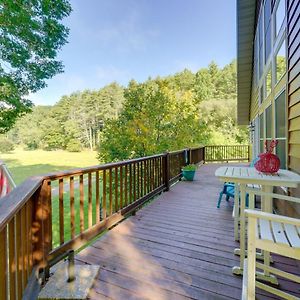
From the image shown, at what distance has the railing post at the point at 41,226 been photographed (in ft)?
6.22

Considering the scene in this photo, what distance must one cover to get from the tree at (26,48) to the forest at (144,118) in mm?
1017

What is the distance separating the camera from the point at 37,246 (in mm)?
1912

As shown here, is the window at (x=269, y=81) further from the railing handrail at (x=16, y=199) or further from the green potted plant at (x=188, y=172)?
the railing handrail at (x=16, y=199)

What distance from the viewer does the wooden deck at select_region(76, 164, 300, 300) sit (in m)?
1.90

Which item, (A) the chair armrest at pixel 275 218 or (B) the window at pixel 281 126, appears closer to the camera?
(A) the chair armrest at pixel 275 218

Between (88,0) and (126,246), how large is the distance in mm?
16146

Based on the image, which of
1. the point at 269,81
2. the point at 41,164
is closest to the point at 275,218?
the point at 269,81

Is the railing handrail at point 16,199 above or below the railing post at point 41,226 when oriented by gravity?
above

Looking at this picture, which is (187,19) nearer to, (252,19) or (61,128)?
(252,19)

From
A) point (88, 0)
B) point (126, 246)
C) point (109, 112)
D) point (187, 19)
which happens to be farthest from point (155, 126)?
point (109, 112)

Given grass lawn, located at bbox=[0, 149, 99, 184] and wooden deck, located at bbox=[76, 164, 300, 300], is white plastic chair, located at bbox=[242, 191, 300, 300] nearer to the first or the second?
wooden deck, located at bbox=[76, 164, 300, 300]

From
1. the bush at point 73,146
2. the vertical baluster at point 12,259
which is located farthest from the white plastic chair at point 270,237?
the bush at point 73,146

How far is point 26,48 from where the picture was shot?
7.46 m

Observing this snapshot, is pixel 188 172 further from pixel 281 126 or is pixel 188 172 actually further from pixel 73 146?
pixel 73 146
